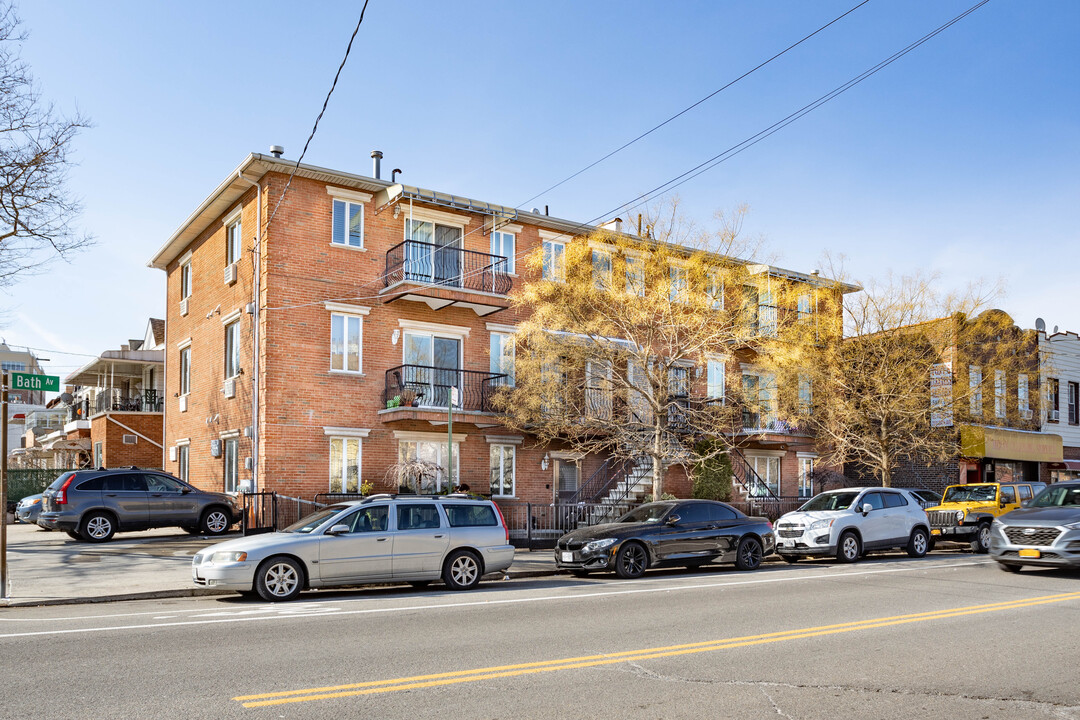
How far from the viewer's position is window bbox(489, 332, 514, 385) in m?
25.8

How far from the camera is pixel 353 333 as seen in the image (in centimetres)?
2377

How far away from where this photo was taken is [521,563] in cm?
1770

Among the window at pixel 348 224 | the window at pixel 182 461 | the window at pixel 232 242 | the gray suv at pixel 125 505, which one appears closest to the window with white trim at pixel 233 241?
the window at pixel 232 242

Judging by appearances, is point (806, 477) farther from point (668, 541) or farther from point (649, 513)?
point (668, 541)

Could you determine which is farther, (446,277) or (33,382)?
(446,277)

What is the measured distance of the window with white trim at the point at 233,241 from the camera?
25.1m

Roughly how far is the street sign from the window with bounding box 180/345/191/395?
1570cm

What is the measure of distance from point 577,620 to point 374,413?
14.4 meters

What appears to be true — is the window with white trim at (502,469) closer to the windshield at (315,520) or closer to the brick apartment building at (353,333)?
the brick apartment building at (353,333)

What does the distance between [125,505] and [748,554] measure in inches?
542

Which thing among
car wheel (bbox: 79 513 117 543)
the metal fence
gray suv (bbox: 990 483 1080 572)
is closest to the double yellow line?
gray suv (bbox: 990 483 1080 572)

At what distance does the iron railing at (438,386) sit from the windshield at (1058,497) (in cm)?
1329

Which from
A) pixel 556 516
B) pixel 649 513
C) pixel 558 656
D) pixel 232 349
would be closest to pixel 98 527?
pixel 232 349

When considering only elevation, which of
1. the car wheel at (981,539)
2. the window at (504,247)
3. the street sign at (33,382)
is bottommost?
the car wheel at (981,539)
